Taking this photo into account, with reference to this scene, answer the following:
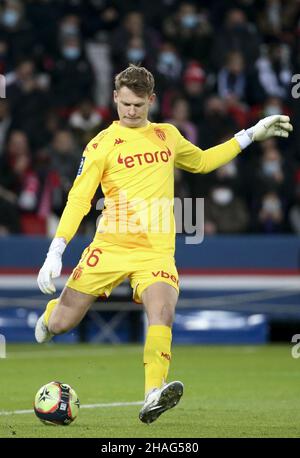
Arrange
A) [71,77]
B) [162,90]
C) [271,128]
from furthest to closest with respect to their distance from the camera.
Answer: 1. [71,77]
2. [162,90]
3. [271,128]

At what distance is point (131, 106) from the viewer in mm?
8641

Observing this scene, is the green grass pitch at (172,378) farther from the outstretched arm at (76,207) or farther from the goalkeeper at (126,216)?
the outstretched arm at (76,207)

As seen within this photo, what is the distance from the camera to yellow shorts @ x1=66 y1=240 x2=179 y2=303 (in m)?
8.59

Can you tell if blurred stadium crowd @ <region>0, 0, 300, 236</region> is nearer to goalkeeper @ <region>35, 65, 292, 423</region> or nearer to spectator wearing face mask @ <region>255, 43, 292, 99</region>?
spectator wearing face mask @ <region>255, 43, 292, 99</region>

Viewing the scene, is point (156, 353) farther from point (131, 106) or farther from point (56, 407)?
point (131, 106)

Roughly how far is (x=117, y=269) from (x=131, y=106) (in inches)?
44.0

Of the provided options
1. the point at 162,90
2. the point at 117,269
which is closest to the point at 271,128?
the point at 117,269

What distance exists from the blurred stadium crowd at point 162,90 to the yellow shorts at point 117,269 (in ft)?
26.6

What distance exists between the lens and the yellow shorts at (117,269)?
8594 mm

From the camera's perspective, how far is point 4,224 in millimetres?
16953

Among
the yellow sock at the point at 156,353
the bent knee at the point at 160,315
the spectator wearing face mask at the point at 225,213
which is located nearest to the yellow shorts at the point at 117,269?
the bent knee at the point at 160,315
